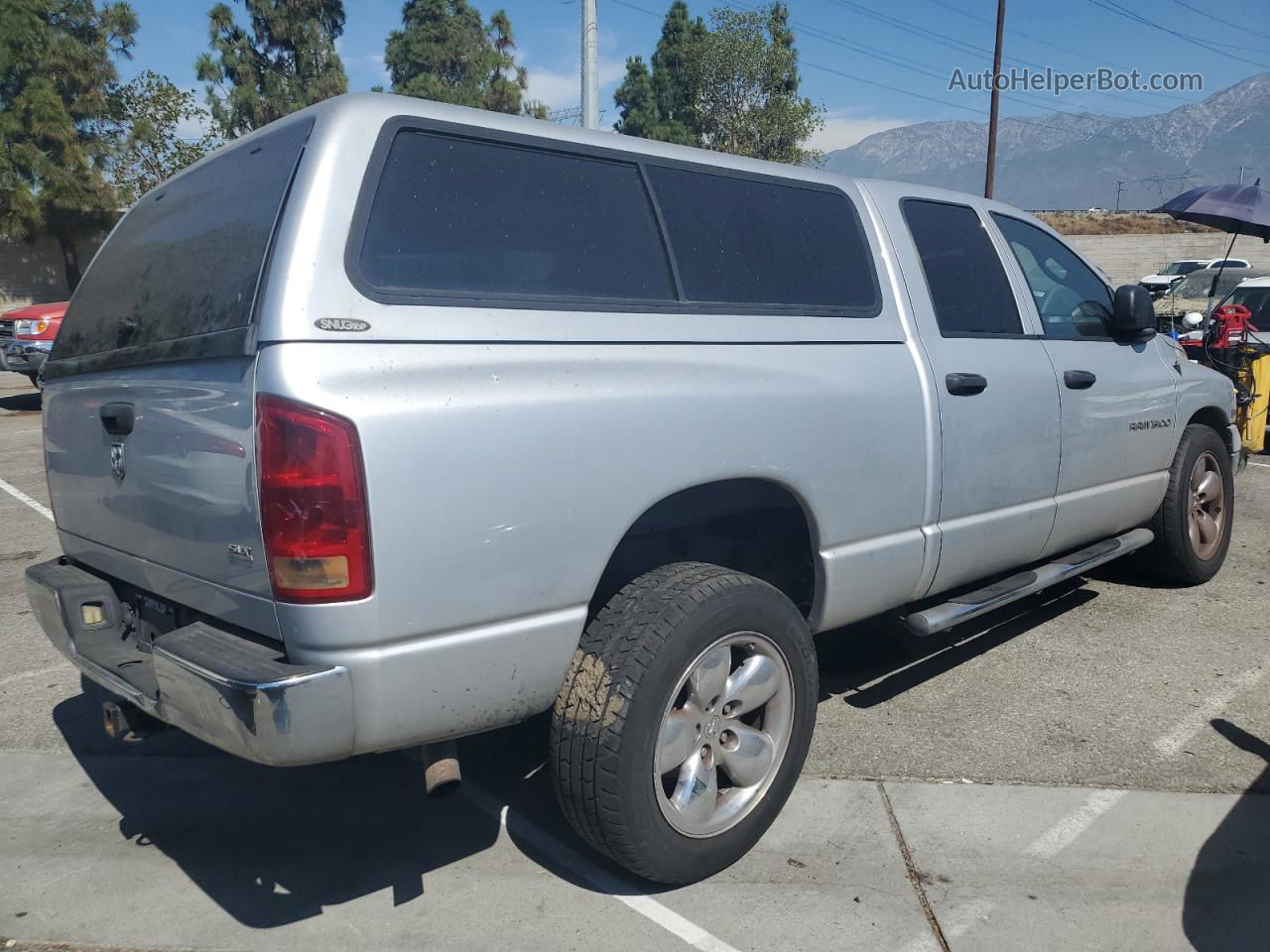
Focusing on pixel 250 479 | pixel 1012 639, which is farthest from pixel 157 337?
pixel 1012 639

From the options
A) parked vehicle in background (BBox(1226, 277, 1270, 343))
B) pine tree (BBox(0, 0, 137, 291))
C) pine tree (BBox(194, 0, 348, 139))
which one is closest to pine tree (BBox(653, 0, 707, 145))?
pine tree (BBox(194, 0, 348, 139))

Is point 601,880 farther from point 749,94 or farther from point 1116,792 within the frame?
point 749,94

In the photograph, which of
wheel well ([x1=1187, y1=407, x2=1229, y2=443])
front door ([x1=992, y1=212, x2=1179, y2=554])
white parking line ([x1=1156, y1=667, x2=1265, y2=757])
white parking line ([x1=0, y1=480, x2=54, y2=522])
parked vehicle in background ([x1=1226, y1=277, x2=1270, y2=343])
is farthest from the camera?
parked vehicle in background ([x1=1226, y1=277, x2=1270, y2=343])

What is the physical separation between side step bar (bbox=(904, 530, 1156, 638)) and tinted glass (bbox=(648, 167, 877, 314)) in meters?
1.07

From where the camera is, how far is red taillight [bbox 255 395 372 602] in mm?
2121

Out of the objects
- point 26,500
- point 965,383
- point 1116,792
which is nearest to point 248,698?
point 965,383

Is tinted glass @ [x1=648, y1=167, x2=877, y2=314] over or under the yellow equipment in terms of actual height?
over

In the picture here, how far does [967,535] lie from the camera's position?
3.65 meters

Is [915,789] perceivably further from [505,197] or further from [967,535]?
[505,197]

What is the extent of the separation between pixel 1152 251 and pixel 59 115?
4000 cm

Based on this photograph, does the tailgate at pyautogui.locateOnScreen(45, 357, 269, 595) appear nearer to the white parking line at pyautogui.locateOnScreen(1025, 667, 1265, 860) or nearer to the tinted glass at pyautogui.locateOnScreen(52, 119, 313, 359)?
the tinted glass at pyautogui.locateOnScreen(52, 119, 313, 359)

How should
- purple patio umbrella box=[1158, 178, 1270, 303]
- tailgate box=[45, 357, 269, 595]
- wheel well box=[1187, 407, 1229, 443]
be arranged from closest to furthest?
tailgate box=[45, 357, 269, 595] < wheel well box=[1187, 407, 1229, 443] < purple patio umbrella box=[1158, 178, 1270, 303]

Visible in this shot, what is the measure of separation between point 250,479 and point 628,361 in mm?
960

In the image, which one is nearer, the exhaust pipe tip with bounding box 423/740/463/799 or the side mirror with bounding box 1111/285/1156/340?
the exhaust pipe tip with bounding box 423/740/463/799
